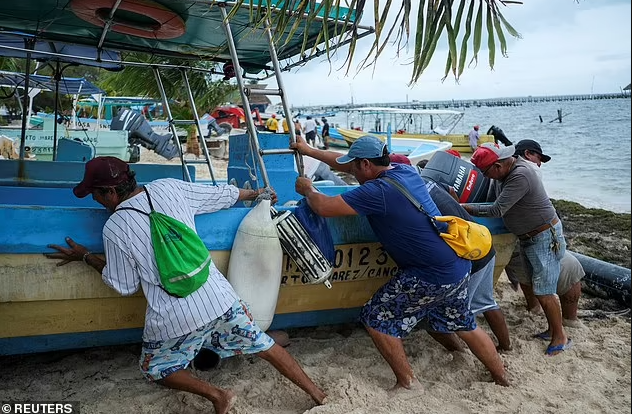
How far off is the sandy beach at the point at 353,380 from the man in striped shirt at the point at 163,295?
329mm

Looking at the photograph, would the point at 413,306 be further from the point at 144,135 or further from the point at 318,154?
the point at 144,135

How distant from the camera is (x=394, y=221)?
2938 mm

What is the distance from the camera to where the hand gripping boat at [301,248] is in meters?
3.01

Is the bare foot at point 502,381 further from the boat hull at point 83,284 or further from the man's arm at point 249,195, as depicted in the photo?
the man's arm at point 249,195

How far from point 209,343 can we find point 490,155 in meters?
2.44

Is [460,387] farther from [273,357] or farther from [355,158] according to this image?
[355,158]

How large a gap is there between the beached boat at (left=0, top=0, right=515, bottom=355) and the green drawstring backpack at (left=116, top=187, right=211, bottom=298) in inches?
20.6

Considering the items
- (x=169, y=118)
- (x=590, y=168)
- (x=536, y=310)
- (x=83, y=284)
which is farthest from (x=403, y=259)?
(x=590, y=168)

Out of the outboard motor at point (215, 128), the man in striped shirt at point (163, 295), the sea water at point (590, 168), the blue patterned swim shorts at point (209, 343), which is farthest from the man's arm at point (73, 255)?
the outboard motor at point (215, 128)

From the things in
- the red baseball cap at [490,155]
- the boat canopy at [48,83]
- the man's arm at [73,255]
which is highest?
the boat canopy at [48,83]

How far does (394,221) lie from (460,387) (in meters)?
1.27

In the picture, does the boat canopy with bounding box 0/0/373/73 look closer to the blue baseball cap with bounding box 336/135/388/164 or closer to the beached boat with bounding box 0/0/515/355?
the beached boat with bounding box 0/0/515/355

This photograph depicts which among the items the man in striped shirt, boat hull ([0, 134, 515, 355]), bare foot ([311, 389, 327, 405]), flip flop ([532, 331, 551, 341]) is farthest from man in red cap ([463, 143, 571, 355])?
the man in striped shirt

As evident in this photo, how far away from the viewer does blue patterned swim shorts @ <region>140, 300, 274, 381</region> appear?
258 centimetres
